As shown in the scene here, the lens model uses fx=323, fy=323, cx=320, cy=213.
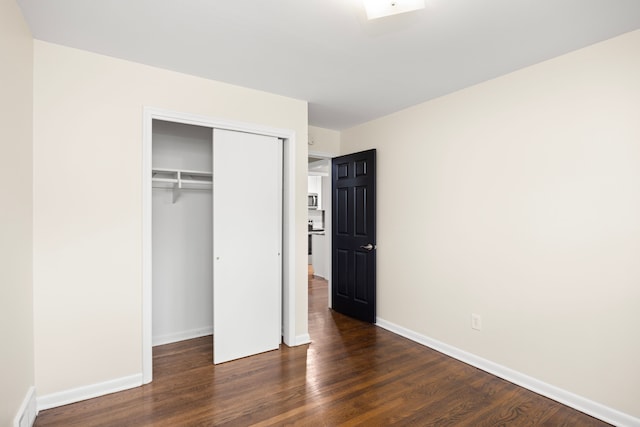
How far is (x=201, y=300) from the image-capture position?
3.57 meters

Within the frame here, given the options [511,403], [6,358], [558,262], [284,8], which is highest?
[284,8]

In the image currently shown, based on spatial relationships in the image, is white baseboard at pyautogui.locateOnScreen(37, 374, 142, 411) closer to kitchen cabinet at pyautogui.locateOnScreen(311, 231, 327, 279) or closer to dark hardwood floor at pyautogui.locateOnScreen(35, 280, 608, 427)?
dark hardwood floor at pyautogui.locateOnScreen(35, 280, 608, 427)

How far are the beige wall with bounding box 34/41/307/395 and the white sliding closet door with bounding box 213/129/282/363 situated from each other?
62 cm

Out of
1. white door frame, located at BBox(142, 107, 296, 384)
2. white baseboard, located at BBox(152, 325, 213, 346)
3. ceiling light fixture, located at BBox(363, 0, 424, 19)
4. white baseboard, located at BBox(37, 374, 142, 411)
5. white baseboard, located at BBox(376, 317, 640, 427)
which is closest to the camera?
ceiling light fixture, located at BBox(363, 0, 424, 19)

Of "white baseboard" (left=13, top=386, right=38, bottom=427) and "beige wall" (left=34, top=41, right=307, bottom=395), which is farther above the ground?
"beige wall" (left=34, top=41, right=307, bottom=395)

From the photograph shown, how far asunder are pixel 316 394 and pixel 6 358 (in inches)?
72.9

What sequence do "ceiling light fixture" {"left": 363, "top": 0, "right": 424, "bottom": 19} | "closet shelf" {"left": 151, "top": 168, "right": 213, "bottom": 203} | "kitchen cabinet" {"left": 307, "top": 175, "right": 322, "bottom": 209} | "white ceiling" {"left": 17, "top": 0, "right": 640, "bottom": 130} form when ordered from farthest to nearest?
"kitchen cabinet" {"left": 307, "top": 175, "right": 322, "bottom": 209}
"closet shelf" {"left": 151, "top": 168, "right": 213, "bottom": 203}
"white ceiling" {"left": 17, "top": 0, "right": 640, "bottom": 130}
"ceiling light fixture" {"left": 363, "top": 0, "right": 424, "bottom": 19}

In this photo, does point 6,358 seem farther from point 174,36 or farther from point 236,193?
point 174,36

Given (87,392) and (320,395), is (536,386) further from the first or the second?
(87,392)

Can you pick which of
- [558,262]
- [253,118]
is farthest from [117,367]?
[558,262]

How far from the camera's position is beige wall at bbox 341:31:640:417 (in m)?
2.11

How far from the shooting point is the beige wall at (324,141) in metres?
4.28

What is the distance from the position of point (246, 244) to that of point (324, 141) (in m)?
1.98

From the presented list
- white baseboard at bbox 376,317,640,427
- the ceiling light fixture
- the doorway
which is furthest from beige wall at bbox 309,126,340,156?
the ceiling light fixture
